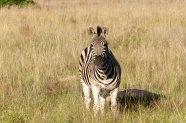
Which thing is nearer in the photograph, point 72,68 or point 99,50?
point 99,50

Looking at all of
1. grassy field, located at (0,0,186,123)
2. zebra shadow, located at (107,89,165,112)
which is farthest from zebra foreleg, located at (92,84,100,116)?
zebra shadow, located at (107,89,165,112)

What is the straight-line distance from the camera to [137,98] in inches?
259

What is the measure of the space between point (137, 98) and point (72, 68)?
96.6 inches

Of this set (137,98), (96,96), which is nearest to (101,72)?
(96,96)

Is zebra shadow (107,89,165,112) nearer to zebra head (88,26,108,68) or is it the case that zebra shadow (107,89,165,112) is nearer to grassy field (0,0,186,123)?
grassy field (0,0,186,123)

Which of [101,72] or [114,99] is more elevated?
[101,72]

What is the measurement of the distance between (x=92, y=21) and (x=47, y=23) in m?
1.81

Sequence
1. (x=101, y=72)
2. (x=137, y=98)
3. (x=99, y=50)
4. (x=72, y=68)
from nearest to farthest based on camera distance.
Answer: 1. (x=99, y=50)
2. (x=101, y=72)
3. (x=137, y=98)
4. (x=72, y=68)

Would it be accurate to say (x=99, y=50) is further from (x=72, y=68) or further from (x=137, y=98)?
(x=72, y=68)

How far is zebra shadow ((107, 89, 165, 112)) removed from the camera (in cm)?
619

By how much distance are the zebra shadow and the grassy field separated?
0.17 m

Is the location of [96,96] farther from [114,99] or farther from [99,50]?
[99,50]

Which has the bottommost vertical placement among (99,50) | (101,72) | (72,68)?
(72,68)

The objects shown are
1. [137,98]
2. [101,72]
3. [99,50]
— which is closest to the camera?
[99,50]
